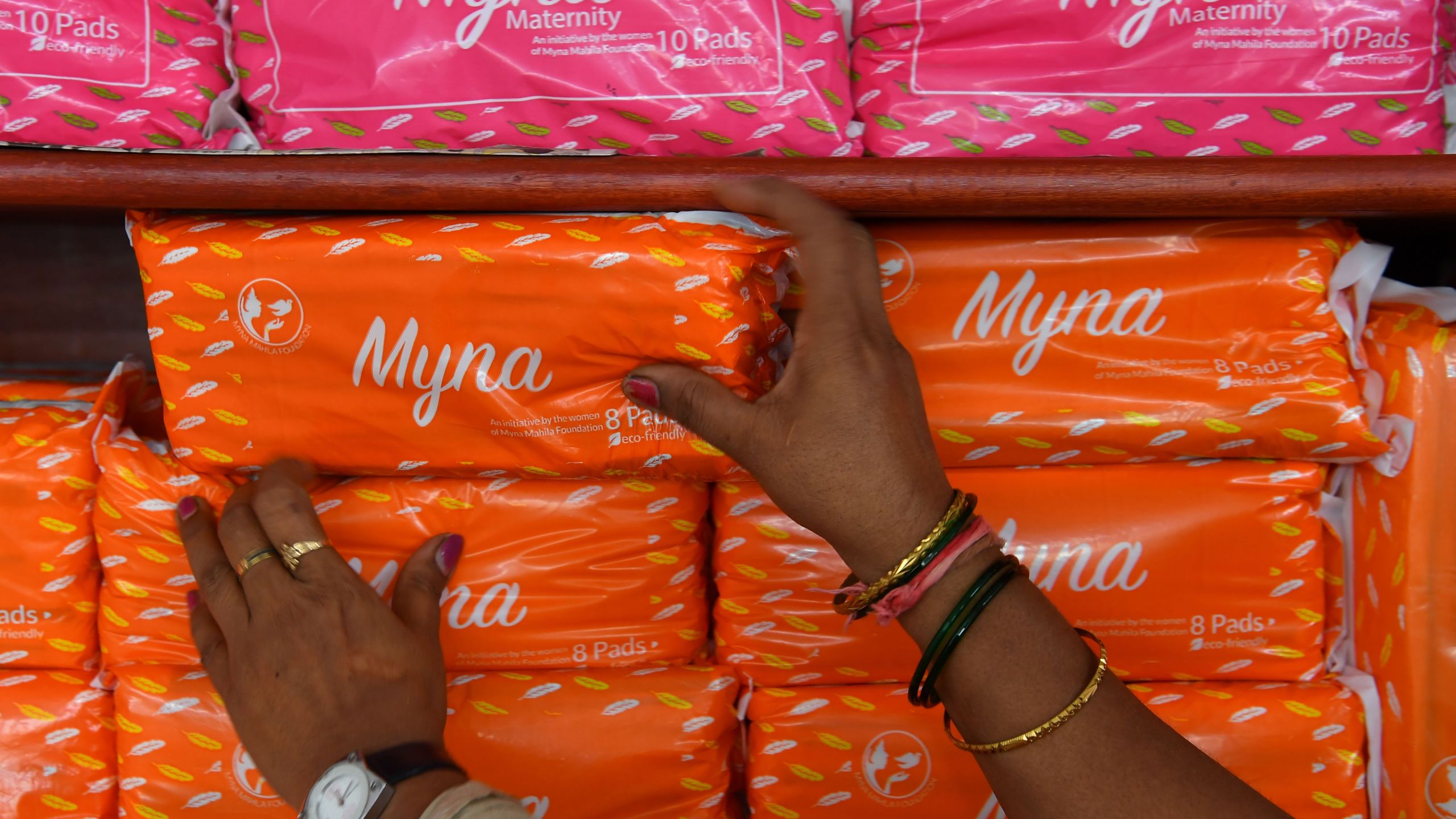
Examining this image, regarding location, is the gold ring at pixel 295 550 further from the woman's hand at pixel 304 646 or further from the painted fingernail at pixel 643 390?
the painted fingernail at pixel 643 390

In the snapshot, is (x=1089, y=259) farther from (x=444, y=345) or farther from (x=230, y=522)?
(x=230, y=522)

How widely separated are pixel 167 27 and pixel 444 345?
415mm

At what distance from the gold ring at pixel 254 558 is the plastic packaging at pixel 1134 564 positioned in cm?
45

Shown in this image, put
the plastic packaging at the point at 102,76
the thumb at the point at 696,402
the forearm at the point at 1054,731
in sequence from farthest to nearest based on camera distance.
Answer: the plastic packaging at the point at 102,76 → the thumb at the point at 696,402 → the forearm at the point at 1054,731

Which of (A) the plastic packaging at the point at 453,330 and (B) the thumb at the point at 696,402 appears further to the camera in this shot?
(A) the plastic packaging at the point at 453,330

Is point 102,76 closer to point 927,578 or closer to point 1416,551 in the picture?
Answer: point 927,578

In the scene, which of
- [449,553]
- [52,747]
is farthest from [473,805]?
[52,747]

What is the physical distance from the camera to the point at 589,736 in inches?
36.5

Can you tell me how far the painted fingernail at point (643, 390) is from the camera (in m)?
0.77

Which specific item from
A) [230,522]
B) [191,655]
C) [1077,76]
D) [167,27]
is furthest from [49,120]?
[1077,76]

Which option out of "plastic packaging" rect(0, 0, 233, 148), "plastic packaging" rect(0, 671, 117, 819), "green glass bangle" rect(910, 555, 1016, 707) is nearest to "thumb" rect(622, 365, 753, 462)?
"green glass bangle" rect(910, 555, 1016, 707)

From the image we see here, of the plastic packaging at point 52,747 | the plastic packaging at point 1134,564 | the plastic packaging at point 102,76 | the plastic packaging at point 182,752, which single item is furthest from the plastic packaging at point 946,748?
the plastic packaging at point 102,76

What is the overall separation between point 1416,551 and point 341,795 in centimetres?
109

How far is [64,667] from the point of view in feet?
3.14
